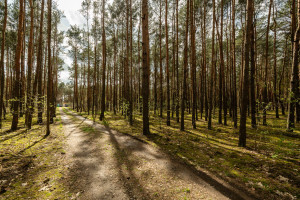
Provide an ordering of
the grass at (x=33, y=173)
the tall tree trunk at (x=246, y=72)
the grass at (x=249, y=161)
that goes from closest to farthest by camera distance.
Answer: the grass at (x=33, y=173) < the grass at (x=249, y=161) < the tall tree trunk at (x=246, y=72)

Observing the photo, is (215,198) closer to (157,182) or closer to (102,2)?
(157,182)

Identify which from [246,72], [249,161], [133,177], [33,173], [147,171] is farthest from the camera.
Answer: [246,72]

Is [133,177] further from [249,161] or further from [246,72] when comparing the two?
[246,72]

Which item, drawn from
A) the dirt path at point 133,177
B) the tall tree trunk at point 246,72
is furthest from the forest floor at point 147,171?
the tall tree trunk at point 246,72

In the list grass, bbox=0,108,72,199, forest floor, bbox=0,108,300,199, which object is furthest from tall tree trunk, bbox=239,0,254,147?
grass, bbox=0,108,72,199

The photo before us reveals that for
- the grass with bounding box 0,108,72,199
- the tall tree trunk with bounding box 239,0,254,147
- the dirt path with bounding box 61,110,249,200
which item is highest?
the tall tree trunk with bounding box 239,0,254,147

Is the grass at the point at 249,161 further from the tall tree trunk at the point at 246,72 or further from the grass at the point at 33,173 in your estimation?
the grass at the point at 33,173

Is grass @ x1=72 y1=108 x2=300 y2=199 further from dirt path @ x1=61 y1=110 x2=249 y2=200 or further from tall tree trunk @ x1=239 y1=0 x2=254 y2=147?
tall tree trunk @ x1=239 y1=0 x2=254 y2=147

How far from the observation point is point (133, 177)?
4227 mm

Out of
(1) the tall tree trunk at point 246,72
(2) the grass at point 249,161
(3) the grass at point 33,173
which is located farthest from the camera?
(1) the tall tree trunk at point 246,72

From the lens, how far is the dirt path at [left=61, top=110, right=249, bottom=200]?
346cm

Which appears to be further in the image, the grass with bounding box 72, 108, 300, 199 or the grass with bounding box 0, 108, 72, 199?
the grass with bounding box 72, 108, 300, 199

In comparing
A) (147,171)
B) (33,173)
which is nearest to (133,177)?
(147,171)

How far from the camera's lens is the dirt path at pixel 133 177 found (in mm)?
3457
